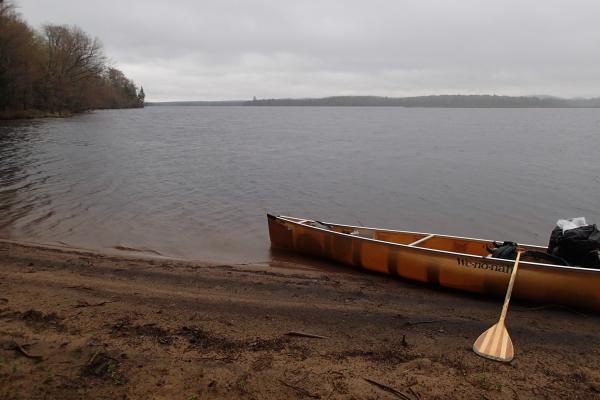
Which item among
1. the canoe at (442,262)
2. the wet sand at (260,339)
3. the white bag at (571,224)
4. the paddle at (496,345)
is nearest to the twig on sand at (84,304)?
the wet sand at (260,339)

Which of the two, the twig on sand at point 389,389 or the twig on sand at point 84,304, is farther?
the twig on sand at point 84,304

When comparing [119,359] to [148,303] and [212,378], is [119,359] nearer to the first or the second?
[212,378]

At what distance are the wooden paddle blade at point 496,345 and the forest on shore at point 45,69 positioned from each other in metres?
51.3

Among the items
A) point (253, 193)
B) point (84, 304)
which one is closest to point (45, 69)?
point (253, 193)

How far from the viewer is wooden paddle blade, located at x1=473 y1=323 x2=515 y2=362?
15.3 feet

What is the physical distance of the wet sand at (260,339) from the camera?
3947mm

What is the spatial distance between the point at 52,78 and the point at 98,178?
47574 millimetres

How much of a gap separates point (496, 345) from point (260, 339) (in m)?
2.62

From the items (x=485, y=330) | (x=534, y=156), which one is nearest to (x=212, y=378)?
(x=485, y=330)

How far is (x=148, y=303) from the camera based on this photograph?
5.73 meters

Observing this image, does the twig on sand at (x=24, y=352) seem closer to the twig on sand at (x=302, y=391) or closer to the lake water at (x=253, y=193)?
the twig on sand at (x=302, y=391)

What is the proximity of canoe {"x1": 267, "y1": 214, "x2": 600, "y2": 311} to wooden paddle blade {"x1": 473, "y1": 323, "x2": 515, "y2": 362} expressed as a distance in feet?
5.34

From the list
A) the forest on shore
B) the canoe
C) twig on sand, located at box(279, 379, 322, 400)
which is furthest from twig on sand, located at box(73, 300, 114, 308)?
the forest on shore

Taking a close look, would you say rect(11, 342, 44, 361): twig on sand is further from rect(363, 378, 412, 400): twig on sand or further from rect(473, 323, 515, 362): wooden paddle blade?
rect(473, 323, 515, 362): wooden paddle blade
